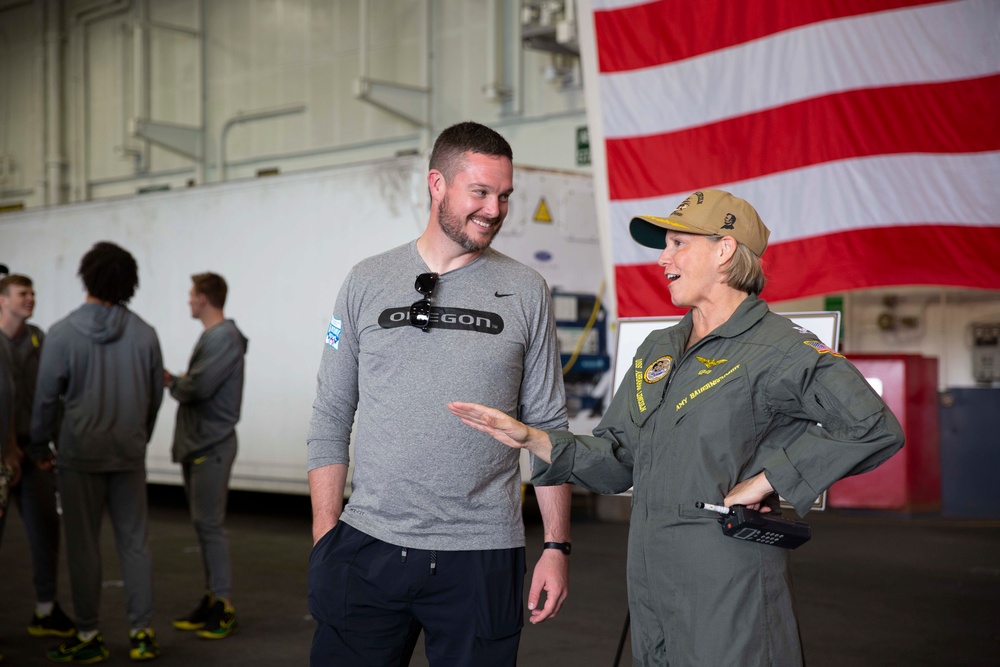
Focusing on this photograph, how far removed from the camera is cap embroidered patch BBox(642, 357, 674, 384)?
91.2 inches

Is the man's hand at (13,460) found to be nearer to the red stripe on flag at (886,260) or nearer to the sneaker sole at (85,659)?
the sneaker sole at (85,659)

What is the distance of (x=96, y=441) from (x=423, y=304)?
276 cm

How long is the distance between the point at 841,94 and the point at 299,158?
961cm

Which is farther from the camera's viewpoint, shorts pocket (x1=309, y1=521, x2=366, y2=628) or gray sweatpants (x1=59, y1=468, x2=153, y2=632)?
gray sweatpants (x1=59, y1=468, x2=153, y2=632)

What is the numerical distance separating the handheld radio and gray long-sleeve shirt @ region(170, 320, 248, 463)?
360 centimetres

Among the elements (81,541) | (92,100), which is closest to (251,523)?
(81,541)

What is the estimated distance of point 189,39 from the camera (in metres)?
14.5

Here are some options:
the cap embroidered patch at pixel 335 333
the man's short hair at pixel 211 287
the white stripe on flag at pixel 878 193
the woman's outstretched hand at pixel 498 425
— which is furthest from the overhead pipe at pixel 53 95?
the woman's outstretched hand at pixel 498 425

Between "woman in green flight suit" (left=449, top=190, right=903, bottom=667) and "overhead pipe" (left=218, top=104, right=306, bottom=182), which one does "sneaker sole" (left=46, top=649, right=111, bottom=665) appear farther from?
"overhead pipe" (left=218, top=104, right=306, bottom=182)

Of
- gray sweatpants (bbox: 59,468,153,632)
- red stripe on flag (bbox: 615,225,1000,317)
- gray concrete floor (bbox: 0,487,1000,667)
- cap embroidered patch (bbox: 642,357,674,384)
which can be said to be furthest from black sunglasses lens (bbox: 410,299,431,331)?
gray sweatpants (bbox: 59,468,153,632)

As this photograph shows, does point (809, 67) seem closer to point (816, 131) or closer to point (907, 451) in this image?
point (816, 131)

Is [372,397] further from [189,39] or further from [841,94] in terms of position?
[189,39]

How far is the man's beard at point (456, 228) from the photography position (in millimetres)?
2469

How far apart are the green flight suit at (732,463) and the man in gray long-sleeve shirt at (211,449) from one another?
330 centimetres
